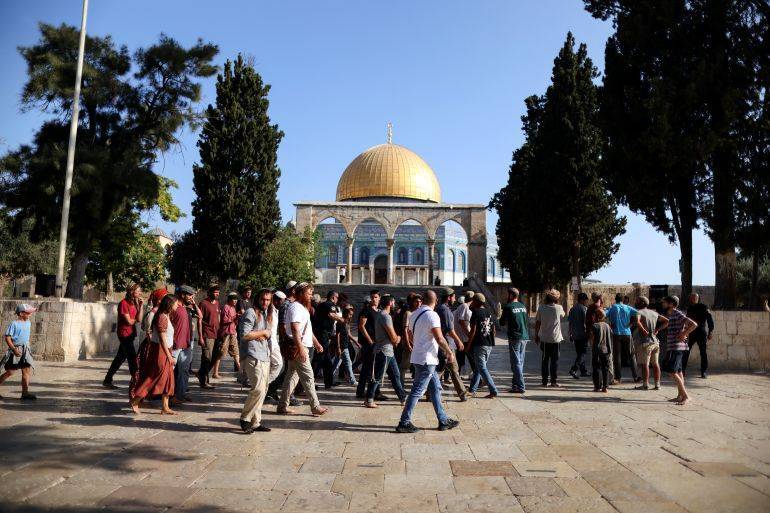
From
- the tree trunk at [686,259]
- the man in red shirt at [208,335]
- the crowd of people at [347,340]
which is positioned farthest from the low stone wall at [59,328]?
the tree trunk at [686,259]

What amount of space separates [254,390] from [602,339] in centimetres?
555

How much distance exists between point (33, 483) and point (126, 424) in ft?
6.72

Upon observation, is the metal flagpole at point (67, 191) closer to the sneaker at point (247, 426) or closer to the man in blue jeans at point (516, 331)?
the sneaker at point (247, 426)

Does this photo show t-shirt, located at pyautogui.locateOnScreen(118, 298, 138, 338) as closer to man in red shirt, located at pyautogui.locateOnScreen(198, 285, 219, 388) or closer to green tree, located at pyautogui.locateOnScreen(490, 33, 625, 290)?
man in red shirt, located at pyautogui.locateOnScreen(198, 285, 219, 388)

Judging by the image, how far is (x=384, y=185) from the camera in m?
42.8

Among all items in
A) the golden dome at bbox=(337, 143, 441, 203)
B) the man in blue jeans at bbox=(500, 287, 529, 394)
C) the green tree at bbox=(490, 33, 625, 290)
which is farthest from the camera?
the golden dome at bbox=(337, 143, 441, 203)

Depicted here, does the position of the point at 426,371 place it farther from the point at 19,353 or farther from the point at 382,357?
the point at 19,353

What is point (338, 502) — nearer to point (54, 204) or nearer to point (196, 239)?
point (54, 204)

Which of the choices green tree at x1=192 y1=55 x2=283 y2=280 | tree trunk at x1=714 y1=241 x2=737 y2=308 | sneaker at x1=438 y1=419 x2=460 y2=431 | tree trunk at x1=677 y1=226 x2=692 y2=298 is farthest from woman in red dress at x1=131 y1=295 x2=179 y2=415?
green tree at x1=192 y1=55 x2=283 y2=280

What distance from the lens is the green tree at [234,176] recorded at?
21.3 meters

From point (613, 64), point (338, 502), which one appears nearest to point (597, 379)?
point (338, 502)

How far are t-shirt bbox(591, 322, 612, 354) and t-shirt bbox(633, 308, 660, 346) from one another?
62cm

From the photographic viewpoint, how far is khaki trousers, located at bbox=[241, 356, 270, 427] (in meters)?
5.63

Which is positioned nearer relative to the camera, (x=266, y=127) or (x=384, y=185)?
(x=266, y=127)
